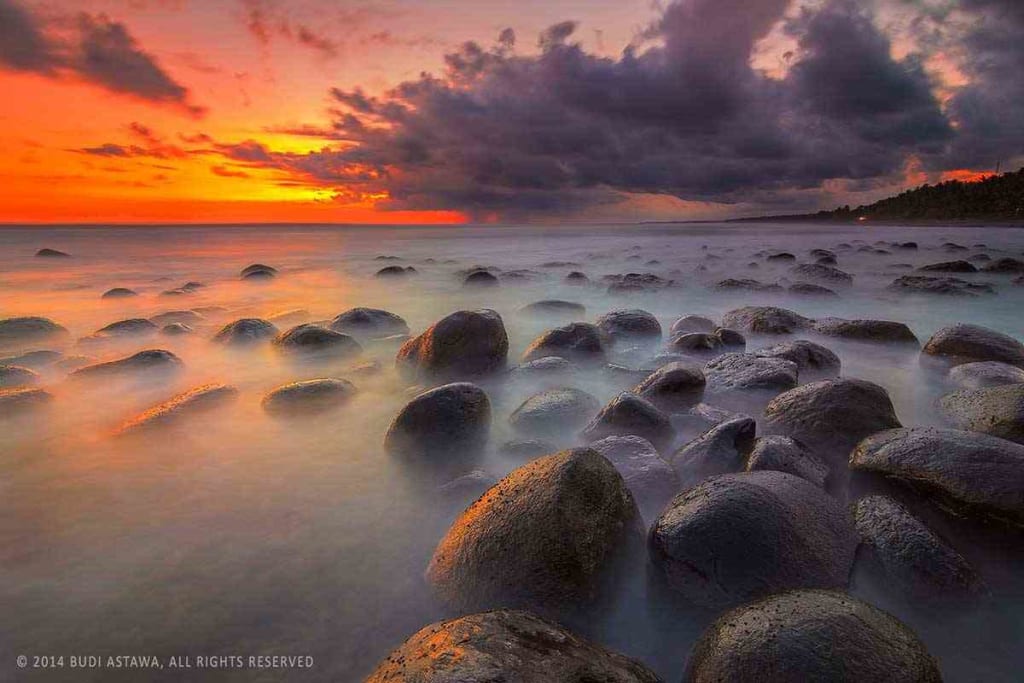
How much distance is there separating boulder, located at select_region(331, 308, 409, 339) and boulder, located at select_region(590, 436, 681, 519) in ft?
12.9

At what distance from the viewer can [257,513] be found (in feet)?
8.47

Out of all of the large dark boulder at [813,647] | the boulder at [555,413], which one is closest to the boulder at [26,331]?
the boulder at [555,413]

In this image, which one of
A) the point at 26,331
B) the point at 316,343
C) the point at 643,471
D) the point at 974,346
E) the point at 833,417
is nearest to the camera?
the point at 643,471

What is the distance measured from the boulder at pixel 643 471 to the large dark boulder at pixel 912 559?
2.45 feet

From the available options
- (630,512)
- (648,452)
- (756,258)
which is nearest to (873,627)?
(630,512)

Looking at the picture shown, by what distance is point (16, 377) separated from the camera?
4.39 m

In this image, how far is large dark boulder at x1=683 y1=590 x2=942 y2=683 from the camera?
1361mm

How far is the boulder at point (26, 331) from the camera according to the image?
5947 mm

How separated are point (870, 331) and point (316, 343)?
5433 millimetres

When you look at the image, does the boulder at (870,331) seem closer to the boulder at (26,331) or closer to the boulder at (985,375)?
the boulder at (985,375)

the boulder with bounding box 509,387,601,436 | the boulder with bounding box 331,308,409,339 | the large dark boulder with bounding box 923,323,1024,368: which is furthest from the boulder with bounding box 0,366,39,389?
the large dark boulder with bounding box 923,323,1024,368

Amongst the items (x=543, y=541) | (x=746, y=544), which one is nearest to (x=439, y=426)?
(x=543, y=541)

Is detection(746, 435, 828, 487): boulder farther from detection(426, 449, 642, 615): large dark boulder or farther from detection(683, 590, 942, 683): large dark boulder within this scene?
detection(683, 590, 942, 683): large dark boulder

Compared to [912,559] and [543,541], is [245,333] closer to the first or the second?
[543,541]
